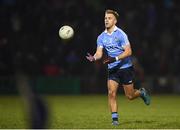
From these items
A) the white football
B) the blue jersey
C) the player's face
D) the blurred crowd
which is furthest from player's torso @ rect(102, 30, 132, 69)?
the blurred crowd

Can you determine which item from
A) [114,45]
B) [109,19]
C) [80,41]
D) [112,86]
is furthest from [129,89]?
[80,41]

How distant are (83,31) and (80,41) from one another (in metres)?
0.68

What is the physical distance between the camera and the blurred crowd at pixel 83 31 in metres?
25.6

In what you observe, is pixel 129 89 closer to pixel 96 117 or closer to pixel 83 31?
pixel 96 117

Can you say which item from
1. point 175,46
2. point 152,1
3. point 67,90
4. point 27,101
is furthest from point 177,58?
point 27,101

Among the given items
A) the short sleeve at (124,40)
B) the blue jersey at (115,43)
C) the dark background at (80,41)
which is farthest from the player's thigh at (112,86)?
the dark background at (80,41)

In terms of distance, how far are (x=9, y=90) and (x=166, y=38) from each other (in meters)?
8.31

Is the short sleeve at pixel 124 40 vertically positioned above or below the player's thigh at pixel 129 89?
above

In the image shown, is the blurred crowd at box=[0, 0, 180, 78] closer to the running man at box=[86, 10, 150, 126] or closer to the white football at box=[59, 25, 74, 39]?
the white football at box=[59, 25, 74, 39]

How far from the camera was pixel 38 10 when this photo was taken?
27.4 metres

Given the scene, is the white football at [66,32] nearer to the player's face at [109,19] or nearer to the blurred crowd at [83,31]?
the player's face at [109,19]

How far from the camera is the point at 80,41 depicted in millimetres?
26500

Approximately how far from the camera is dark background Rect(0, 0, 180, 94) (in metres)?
25.2

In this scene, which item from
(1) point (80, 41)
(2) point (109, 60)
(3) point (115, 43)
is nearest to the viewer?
(2) point (109, 60)
